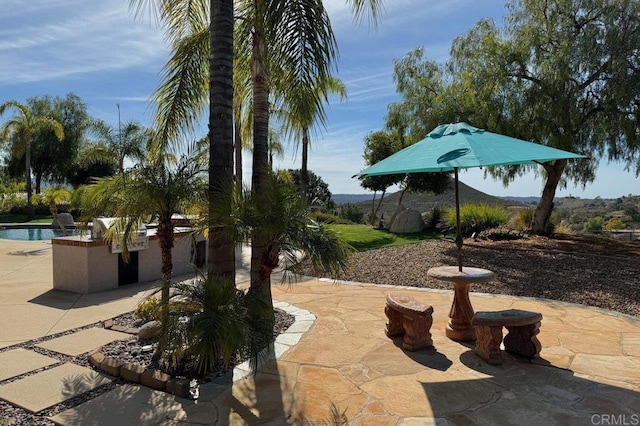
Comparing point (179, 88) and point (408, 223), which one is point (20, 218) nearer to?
point (408, 223)

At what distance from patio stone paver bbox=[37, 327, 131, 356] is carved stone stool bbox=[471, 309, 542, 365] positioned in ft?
13.0

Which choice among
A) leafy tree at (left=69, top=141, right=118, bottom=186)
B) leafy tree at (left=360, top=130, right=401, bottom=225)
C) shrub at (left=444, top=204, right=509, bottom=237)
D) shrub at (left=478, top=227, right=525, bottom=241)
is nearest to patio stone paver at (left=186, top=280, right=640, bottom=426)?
shrub at (left=478, top=227, right=525, bottom=241)

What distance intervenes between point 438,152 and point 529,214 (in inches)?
465

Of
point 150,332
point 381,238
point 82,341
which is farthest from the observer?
point 381,238

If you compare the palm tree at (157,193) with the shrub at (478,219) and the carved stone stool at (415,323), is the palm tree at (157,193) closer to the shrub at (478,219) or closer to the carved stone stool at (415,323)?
the carved stone stool at (415,323)

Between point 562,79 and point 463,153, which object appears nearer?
point 463,153

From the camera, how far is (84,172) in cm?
3047

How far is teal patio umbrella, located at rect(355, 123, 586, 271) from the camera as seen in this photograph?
4.11 metres

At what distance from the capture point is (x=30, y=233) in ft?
62.0

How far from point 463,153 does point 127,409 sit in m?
3.74

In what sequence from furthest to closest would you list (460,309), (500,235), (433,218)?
(433,218) → (500,235) → (460,309)

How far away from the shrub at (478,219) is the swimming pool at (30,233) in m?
15.5

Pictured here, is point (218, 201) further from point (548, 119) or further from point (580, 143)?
point (580, 143)

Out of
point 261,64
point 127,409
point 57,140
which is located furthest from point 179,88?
point 57,140
